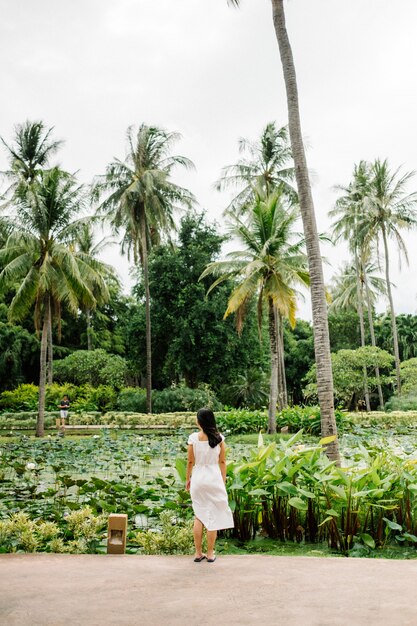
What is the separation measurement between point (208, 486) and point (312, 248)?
4545 mm

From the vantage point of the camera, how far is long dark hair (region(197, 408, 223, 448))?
5316 millimetres

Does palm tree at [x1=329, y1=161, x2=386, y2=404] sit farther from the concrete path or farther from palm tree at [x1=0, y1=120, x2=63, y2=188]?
the concrete path

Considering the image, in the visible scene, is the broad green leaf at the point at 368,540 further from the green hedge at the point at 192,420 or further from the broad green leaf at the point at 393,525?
the green hedge at the point at 192,420

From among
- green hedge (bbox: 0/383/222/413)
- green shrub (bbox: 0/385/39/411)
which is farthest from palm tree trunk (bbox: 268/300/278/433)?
green shrub (bbox: 0/385/39/411)

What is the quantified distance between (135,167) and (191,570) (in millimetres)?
25064

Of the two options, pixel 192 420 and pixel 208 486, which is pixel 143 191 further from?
pixel 208 486

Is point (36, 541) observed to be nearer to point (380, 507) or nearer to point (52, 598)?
point (52, 598)

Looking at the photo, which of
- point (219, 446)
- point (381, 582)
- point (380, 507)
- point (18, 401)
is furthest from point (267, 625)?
point (18, 401)

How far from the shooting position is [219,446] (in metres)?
5.41

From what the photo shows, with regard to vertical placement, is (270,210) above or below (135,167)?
below

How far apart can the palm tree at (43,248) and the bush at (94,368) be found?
9.37 metres

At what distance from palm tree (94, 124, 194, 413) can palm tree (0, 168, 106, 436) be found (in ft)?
18.4

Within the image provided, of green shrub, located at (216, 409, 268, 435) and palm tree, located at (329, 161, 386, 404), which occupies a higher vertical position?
palm tree, located at (329, 161, 386, 404)

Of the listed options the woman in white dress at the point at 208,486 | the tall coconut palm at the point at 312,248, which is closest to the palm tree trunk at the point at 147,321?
the tall coconut palm at the point at 312,248
